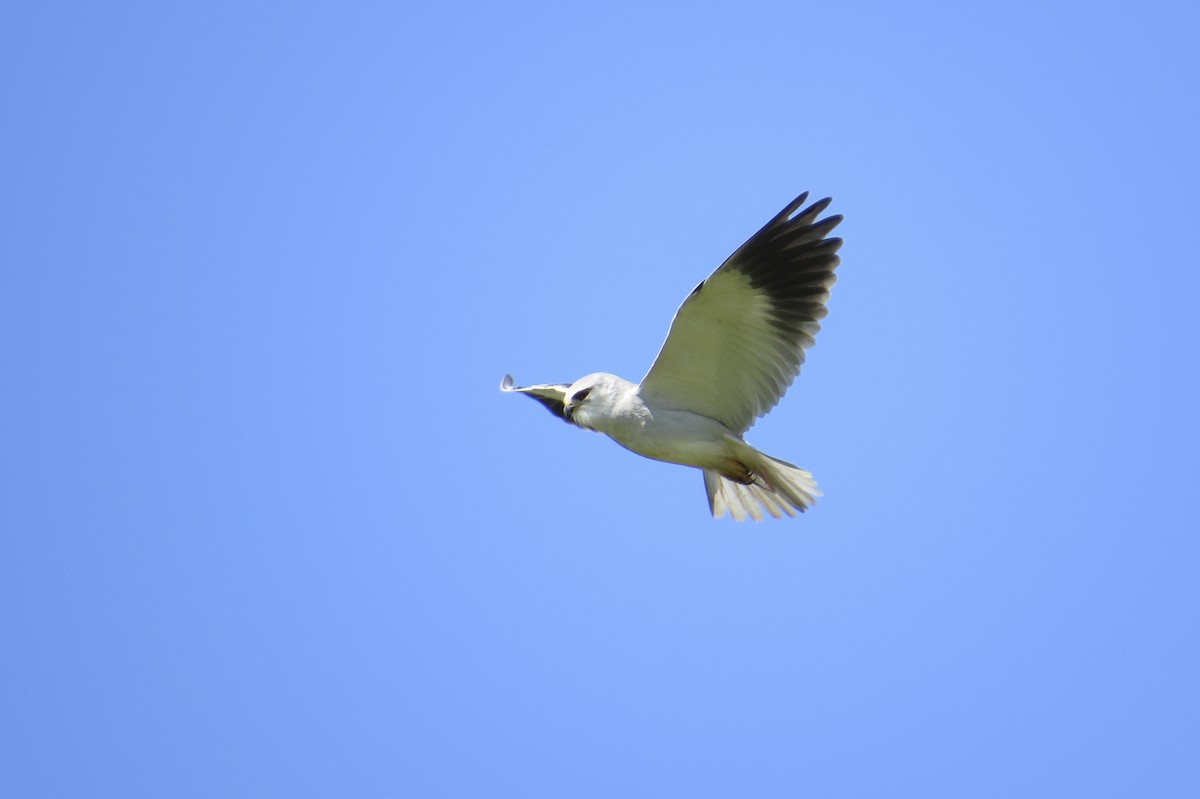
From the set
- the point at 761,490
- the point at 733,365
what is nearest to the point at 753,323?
the point at 733,365

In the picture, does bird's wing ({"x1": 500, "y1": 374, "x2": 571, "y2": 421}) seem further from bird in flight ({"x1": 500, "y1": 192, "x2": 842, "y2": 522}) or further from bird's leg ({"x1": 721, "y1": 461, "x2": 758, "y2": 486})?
bird's leg ({"x1": 721, "y1": 461, "x2": 758, "y2": 486})

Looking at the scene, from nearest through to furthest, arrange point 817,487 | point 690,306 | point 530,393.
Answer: point 690,306 → point 817,487 → point 530,393

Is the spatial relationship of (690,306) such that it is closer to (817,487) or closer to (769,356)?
(769,356)

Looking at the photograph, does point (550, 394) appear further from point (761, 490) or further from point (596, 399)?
point (761, 490)

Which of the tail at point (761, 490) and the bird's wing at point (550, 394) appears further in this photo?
the bird's wing at point (550, 394)

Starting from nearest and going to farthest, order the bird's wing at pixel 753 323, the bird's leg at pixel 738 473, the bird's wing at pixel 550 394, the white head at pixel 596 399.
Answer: the bird's wing at pixel 753 323
the white head at pixel 596 399
the bird's leg at pixel 738 473
the bird's wing at pixel 550 394

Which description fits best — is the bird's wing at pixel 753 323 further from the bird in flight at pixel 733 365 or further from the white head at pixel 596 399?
the white head at pixel 596 399

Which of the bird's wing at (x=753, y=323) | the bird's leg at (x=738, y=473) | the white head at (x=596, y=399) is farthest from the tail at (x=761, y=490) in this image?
the white head at (x=596, y=399)

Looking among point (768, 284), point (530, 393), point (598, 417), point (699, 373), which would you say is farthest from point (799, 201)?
point (530, 393)

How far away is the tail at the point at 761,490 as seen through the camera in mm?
9062

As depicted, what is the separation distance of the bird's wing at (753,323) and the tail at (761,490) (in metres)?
0.36

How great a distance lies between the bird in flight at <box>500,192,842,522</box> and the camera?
861 cm

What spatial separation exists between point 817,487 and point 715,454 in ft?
2.72

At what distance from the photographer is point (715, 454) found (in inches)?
351
